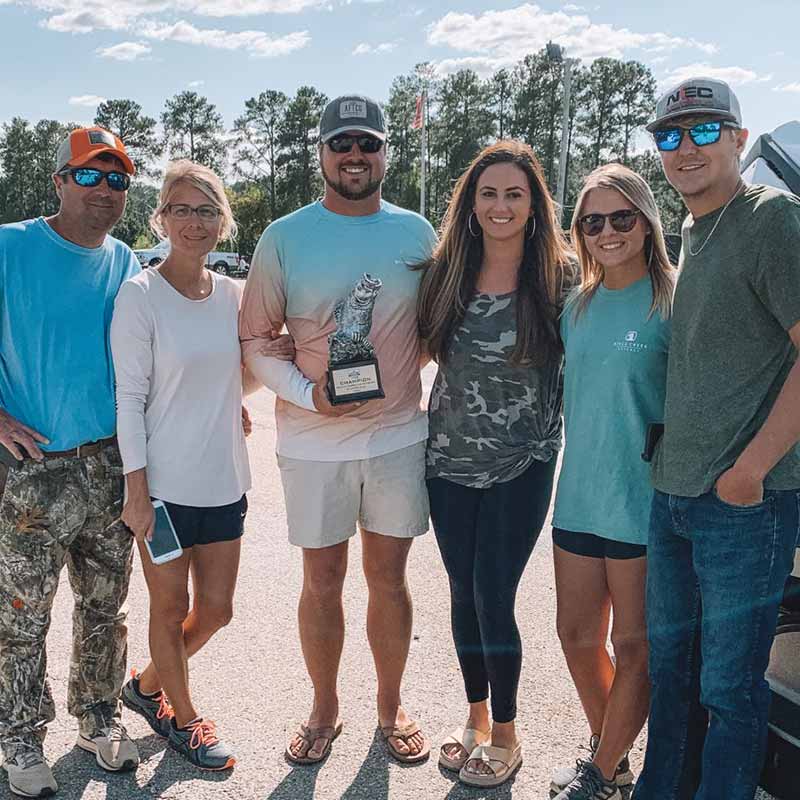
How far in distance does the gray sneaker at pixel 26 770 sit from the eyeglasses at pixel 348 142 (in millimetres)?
2427

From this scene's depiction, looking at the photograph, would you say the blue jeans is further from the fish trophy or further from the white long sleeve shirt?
the white long sleeve shirt

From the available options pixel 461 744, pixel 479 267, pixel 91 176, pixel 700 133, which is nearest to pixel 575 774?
pixel 461 744

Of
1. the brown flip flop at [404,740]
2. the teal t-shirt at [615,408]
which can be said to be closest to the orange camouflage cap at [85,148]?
the teal t-shirt at [615,408]

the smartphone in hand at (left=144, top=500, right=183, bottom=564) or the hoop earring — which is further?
the hoop earring

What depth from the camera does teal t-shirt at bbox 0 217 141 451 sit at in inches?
115

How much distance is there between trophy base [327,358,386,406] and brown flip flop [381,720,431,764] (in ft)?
4.29

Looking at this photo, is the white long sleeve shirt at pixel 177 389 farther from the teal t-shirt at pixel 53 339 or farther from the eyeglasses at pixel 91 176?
the eyeglasses at pixel 91 176

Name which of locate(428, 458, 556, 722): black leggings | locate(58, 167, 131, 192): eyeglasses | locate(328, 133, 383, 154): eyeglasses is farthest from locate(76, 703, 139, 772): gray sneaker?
locate(328, 133, 383, 154): eyeglasses

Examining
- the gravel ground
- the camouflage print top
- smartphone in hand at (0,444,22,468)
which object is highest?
the camouflage print top

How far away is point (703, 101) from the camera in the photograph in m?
2.35

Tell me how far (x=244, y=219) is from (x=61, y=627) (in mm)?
57360

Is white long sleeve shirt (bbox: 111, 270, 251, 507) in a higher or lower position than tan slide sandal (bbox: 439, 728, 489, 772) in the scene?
higher

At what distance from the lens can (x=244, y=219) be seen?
5900 cm

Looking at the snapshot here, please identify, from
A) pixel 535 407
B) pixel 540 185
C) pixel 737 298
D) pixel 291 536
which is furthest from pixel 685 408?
pixel 291 536
